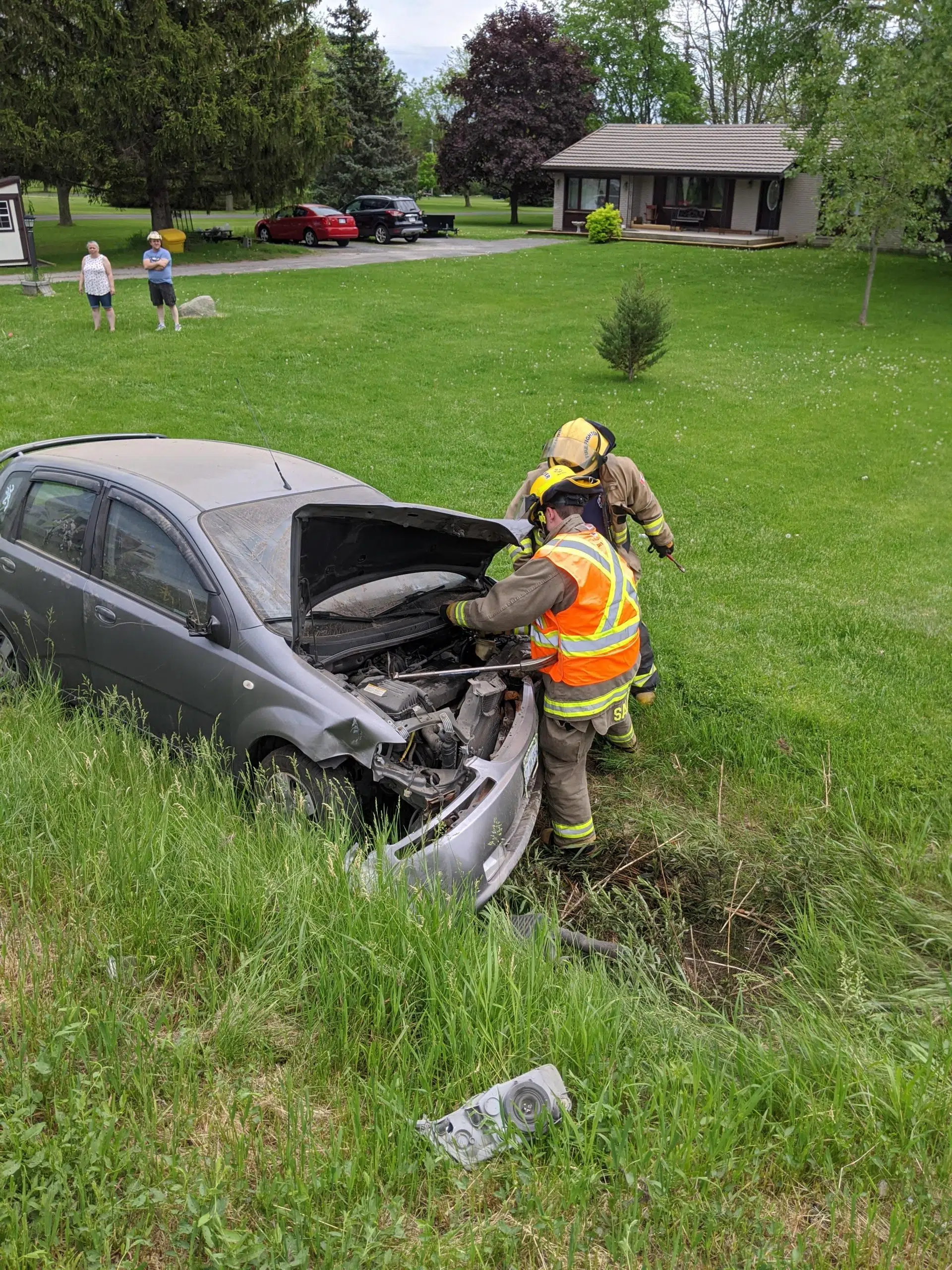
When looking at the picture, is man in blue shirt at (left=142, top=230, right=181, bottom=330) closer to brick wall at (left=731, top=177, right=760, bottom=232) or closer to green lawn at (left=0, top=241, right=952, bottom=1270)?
green lawn at (left=0, top=241, right=952, bottom=1270)

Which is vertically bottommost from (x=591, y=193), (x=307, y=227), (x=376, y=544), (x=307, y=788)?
(x=307, y=788)

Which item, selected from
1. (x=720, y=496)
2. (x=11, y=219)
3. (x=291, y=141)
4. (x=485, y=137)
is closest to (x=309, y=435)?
(x=720, y=496)

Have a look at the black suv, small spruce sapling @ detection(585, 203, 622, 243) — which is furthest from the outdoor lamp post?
small spruce sapling @ detection(585, 203, 622, 243)

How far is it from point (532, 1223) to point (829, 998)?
5.97 feet

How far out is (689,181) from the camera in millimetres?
37719

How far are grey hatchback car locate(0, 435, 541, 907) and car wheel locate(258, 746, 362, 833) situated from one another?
0.04 feet

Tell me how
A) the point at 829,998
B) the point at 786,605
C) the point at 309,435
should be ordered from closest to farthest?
the point at 829,998 < the point at 786,605 < the point at 309,435

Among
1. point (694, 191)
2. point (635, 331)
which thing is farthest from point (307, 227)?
point (635, 331)

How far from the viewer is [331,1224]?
2303 mm

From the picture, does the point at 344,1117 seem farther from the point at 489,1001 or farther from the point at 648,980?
the point at 648,980

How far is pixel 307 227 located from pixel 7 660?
28832 mm

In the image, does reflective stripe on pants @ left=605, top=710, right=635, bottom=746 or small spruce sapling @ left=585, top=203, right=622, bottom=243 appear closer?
reflective stripe on pants @ left=605, top=710, right=635, bottom=746

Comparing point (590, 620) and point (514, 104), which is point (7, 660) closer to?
point (590, 620)

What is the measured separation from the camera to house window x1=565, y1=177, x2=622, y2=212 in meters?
39.1
